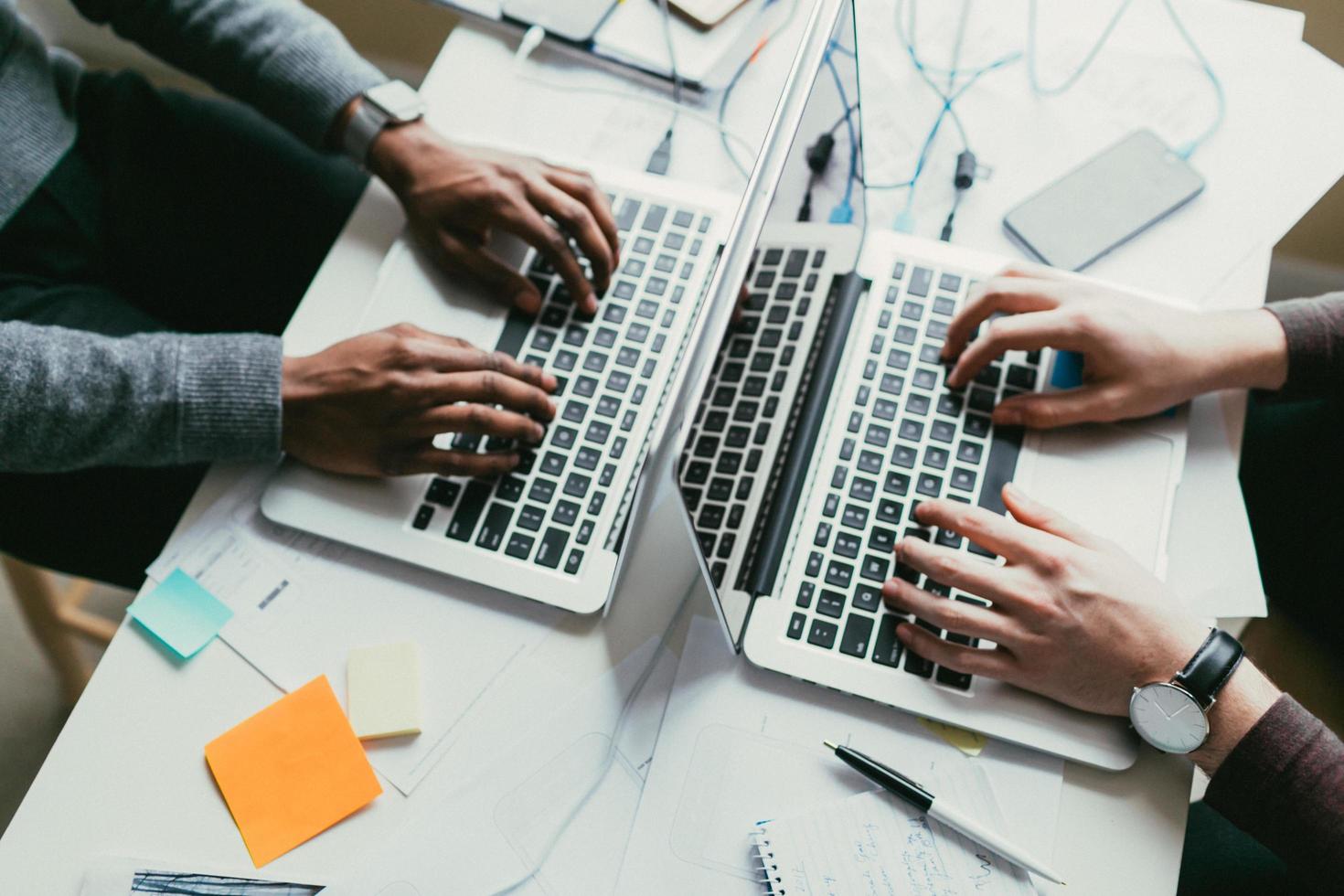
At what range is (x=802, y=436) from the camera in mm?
906

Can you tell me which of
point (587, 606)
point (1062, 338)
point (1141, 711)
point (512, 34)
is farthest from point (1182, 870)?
point (512, 34)

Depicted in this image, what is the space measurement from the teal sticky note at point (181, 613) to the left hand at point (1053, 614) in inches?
22.6

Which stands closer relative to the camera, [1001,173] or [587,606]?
[587,606]

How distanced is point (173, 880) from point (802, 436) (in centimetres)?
62

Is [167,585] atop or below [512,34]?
below

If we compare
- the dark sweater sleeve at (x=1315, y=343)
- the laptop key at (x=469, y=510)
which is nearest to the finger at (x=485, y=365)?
the laptop key at (x=469, y=510)

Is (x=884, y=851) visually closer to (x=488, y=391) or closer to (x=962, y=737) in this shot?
(x=962, y=737)

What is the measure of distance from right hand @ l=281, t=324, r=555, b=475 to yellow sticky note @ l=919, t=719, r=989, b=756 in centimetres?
42

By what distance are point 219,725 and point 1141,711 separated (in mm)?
737

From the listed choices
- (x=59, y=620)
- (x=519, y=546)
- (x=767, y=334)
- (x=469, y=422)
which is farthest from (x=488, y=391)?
(x=59, y=620)

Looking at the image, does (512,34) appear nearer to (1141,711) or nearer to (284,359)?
(284,359)

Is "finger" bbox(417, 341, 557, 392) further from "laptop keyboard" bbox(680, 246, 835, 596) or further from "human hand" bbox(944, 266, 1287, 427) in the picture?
"human hand" bbox(944, 266, 1287, 427)

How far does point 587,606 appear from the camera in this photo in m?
0.85

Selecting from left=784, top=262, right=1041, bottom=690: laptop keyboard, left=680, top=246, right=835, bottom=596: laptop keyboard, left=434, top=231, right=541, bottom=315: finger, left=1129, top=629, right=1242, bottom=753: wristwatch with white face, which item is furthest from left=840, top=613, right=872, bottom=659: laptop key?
left=434, top=231, right=541, bottom=315: finger
